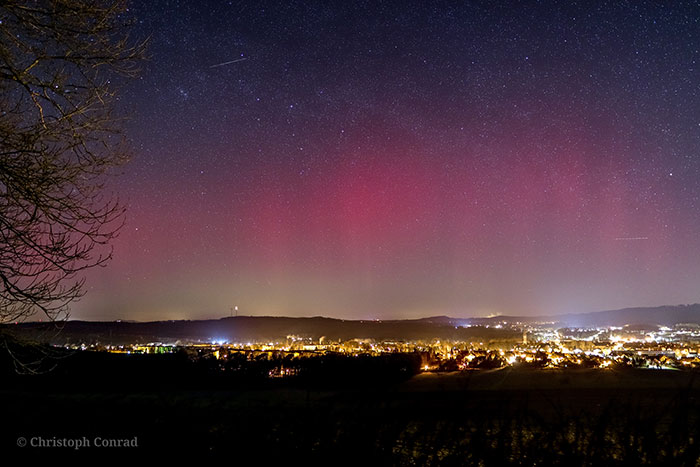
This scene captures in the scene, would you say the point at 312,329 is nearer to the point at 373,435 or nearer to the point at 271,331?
the point at 271,331

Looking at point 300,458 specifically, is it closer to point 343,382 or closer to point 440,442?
point 440,442

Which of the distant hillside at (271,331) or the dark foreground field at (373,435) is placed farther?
the distant hillside at (271,331)

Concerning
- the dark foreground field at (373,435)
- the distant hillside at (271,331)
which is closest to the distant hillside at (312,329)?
the distant hillside at (271,331)

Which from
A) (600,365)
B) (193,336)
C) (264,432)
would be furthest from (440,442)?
(193,336)

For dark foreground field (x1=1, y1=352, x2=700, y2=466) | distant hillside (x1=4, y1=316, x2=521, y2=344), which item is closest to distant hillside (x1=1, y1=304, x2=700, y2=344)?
→ distant hillside (x1=4, y1=316, x2=521, y2=344)

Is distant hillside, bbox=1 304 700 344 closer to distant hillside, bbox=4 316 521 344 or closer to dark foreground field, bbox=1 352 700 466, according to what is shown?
distant hillside, bbox=4 316 521 344

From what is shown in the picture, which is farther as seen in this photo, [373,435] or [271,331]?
[271,331]

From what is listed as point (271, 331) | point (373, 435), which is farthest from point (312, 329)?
point (373, 435)

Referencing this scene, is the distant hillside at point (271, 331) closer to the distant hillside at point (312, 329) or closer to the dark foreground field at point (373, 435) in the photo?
the distant hillside at point (312, 329)
